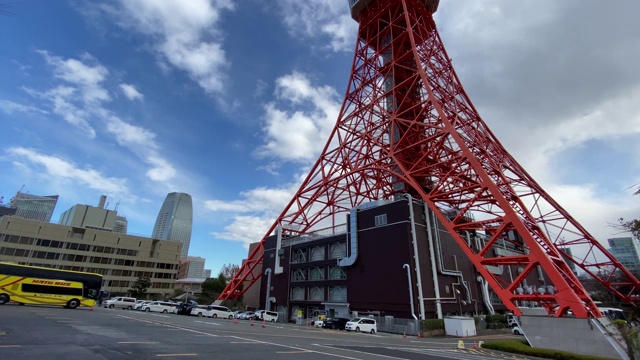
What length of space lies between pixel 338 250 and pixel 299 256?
7.70 m

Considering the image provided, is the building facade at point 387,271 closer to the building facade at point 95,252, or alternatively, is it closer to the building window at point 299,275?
the building window at point 299,275

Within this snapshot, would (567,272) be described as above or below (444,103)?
below

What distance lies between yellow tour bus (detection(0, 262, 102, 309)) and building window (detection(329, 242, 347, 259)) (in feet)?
89.6

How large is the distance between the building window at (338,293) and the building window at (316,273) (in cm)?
252

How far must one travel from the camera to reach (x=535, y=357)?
17562 mm

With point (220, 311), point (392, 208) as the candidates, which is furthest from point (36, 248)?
point (392, 208)

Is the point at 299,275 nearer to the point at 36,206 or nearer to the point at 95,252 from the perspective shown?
the point at 95,252

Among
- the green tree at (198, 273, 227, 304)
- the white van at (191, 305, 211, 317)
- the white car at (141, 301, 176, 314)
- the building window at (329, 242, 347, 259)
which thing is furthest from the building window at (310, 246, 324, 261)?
the green tree at (198, 273, 227, 304)

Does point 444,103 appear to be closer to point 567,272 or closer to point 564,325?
point 567,272

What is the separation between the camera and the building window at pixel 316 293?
42903mm

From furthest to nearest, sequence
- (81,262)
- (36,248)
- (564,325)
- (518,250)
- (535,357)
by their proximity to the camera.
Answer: (81,262) → (36,248) → (518,250) → (564,325) → (535,357)

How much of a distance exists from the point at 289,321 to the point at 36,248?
233 feet

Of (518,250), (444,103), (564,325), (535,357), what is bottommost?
(535,357)

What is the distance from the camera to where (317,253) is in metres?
45.9
